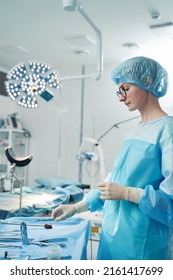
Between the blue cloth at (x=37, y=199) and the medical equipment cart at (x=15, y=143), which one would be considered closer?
the blue cloth at (x=37, y=199)

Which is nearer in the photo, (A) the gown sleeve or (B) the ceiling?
(A) the gown sleeve

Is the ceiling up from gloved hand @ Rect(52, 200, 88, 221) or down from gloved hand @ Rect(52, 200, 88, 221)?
up

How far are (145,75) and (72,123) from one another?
9.67 feet

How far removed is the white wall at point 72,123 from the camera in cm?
→ 376

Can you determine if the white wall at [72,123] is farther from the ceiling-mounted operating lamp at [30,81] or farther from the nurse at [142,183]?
the nurse at [142,183]

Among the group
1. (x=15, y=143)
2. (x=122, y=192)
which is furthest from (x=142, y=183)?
(x=15, y=143)

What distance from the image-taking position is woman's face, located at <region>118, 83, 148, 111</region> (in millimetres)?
1115

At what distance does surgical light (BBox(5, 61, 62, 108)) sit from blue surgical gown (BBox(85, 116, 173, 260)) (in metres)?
0.83

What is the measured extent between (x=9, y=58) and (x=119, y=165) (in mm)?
3143

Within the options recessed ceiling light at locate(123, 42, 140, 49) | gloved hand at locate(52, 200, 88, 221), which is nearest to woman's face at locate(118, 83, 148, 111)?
gloved hand at locate(52, 200, 88, 221)

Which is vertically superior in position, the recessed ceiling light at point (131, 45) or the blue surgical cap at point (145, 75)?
the recessed ceiling light at point (131, 45)

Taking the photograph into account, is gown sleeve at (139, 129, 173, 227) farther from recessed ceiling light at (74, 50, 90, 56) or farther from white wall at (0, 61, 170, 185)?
recessed ceiling light at (74, 50, 90, 56)

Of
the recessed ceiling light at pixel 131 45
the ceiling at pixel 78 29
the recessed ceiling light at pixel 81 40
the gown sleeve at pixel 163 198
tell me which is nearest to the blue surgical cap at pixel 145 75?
the gown sleeve at pixel 163 198

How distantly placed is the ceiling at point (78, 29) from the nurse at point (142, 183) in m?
1.45
